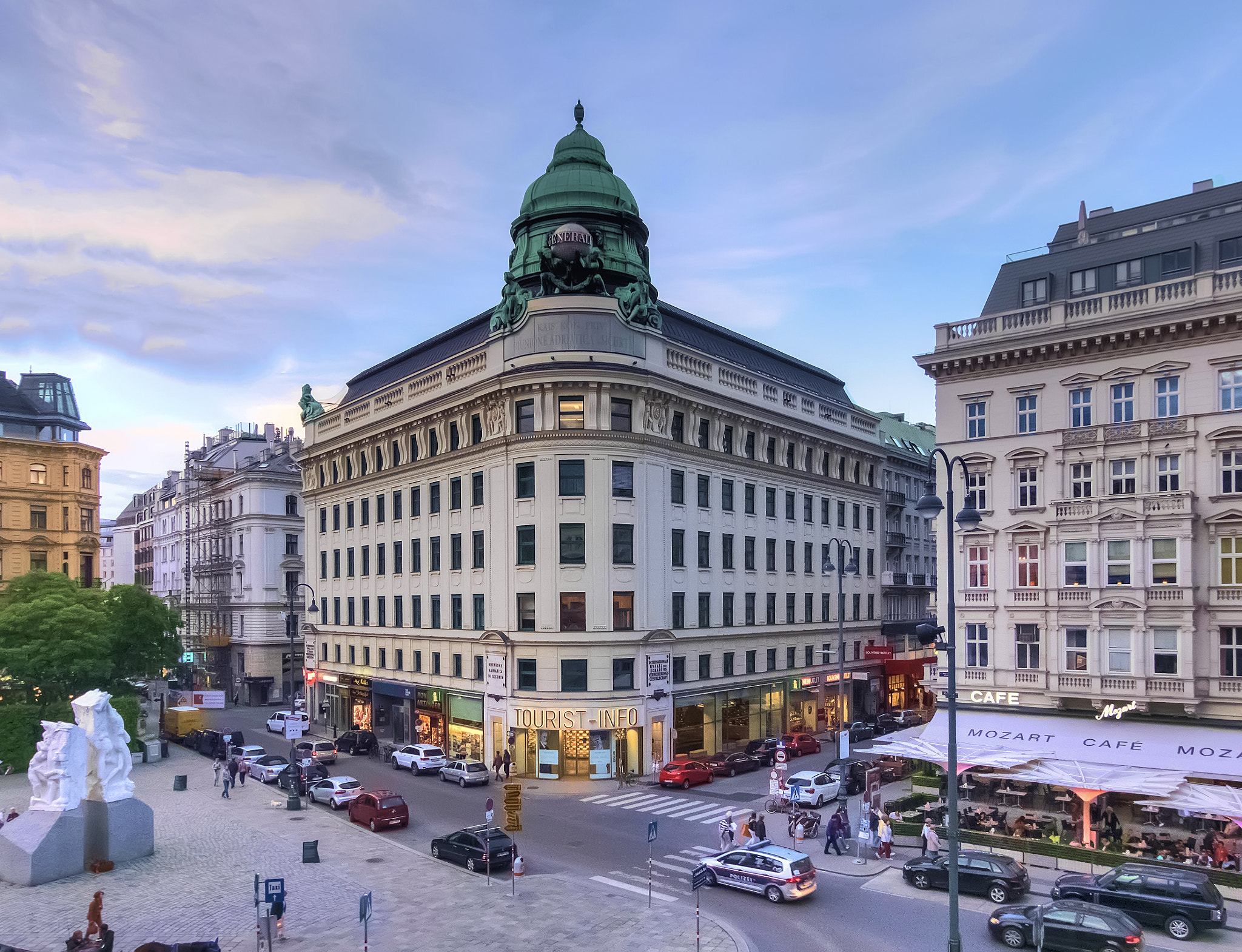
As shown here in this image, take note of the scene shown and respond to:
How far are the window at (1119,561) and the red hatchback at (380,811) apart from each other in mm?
27775

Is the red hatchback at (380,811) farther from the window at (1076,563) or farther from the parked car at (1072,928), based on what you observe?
the window at (1076,563)

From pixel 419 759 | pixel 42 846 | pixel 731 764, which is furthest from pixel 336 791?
pixel 731 764

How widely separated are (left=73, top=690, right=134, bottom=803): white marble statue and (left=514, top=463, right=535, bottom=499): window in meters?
20.3

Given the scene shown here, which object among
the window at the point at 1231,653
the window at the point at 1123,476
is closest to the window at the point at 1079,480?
the window at the point at 1123,476

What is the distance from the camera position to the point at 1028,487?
36531 millimetres

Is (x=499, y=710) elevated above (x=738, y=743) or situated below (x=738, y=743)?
above

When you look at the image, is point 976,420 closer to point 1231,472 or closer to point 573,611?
point 1231,472

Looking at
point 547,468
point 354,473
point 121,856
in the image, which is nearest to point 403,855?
point 121,856

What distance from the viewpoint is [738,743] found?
52.3 m

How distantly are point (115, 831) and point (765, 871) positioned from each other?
20.5 metres

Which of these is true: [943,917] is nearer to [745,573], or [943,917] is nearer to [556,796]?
[556,796]

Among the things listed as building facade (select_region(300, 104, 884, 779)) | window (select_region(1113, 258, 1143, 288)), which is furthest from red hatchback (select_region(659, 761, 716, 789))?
window (select_region(1113, 258, 1143, 288))

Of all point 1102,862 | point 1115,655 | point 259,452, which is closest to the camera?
point 1102,862

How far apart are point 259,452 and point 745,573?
58859 mm
